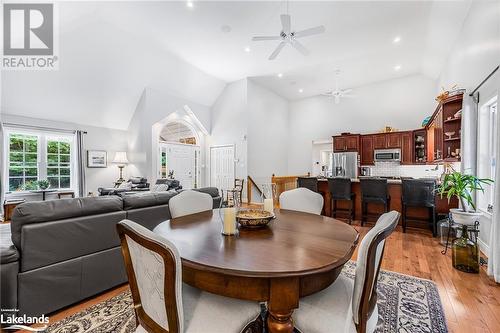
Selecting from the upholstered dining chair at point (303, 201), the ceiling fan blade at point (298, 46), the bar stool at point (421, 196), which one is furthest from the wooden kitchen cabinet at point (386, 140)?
→ the upholstered dining chair at point (303, 201)

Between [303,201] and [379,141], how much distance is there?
5734 mm

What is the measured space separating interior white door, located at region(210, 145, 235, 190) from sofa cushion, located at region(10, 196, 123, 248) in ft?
17.1

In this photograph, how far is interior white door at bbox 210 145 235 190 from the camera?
7.42 m

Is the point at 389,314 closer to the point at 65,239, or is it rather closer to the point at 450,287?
the point at 450,287

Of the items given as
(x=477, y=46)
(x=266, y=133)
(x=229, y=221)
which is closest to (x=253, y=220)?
(x=229, y=221)

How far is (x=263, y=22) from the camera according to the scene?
172 inches

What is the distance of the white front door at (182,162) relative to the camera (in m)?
6.87

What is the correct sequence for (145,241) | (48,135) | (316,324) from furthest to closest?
(48,135)
(316,324)
(145,241)

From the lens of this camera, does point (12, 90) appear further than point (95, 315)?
Yes

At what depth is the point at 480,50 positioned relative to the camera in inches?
125

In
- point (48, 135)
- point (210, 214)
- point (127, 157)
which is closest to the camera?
point (210, 214)

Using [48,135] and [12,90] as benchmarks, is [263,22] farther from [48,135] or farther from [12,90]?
[48,135]

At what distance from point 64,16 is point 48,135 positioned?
122 inches

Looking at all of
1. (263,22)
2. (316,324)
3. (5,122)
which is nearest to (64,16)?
(5,122)
